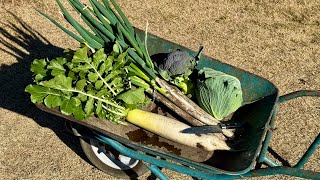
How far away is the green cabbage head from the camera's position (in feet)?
10.2

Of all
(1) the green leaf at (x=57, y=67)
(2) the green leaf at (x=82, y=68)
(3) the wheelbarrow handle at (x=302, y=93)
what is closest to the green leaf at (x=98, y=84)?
(2) the green leaf at (x=82, y=68)

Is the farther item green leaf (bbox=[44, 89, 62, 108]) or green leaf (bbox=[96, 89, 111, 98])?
green leaf (bbox=[96, 89, 111, 98])

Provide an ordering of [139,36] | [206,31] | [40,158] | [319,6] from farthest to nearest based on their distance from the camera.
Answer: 1. [319,6]
2. [206,31]
3. [40,158]
4. [139,36]

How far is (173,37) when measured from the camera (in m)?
5.26

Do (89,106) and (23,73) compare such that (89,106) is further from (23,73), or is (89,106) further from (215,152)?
(23,73)

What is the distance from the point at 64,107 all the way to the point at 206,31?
272 cm

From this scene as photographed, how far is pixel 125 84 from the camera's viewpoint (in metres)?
3.28

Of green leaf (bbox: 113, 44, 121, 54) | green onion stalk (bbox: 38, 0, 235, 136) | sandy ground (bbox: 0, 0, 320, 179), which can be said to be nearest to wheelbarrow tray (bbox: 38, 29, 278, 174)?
green onion stalk (bbox: 38, 0, 235, 136)

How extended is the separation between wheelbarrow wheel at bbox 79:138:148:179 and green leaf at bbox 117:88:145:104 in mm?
790

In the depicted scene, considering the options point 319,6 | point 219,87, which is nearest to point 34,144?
point 219,87

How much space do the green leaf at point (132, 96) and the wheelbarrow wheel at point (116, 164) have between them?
0.79 m

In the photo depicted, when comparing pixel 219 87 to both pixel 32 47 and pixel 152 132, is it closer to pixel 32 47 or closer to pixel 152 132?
pixel 152 132

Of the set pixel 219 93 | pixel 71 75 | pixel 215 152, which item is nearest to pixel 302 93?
pixel 219 93

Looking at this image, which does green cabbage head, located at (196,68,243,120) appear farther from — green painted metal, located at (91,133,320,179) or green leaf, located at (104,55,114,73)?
green leaf, located at (104,55,114,73)
